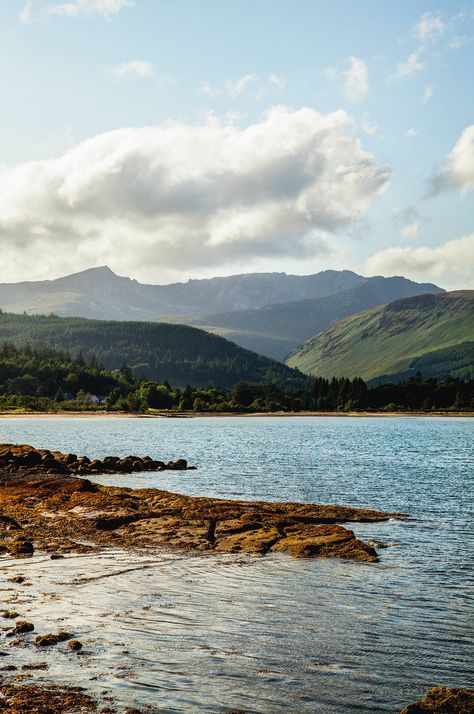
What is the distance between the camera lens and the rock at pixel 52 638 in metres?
17.2

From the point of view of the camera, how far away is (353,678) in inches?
622

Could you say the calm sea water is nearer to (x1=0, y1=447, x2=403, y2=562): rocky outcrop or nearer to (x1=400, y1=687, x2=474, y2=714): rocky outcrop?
→ (x1=400, y1=687, x2=474, y2=714): rocky outcrop

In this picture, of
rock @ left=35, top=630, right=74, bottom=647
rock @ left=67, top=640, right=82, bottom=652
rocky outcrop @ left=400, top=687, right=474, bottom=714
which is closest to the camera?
rocky outcrop @ left=400, top=687, right=474, bottom=714

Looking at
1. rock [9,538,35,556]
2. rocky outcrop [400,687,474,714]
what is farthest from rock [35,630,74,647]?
rock [9,538,35,556]

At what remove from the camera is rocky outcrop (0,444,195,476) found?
6425 centimetres

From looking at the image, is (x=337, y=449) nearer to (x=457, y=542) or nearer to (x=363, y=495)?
(x=363, y=495)

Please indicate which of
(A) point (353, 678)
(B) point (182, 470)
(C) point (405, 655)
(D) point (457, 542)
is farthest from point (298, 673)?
(B) point (182, 470)

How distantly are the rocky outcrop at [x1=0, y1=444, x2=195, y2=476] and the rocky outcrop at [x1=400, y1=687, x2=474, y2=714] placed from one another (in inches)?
1985

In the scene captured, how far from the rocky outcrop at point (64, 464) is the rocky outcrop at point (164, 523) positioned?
16.3 meters

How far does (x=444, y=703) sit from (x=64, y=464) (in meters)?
60.4

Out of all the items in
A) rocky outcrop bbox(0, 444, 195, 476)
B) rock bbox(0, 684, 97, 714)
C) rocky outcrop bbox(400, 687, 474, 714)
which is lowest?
rocky outcrop bbox(0, 444, 195, 476)

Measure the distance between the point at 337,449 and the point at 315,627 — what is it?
3385 inches

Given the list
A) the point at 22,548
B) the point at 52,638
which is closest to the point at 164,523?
the point at 22,548

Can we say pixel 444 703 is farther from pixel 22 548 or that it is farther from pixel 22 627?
pixel 22 548
